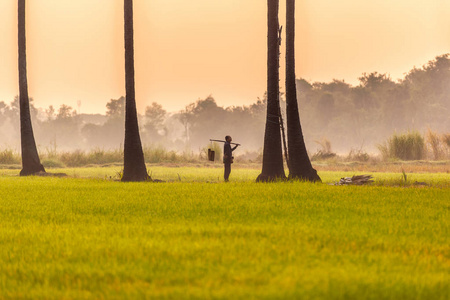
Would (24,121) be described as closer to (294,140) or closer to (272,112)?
(272,112)

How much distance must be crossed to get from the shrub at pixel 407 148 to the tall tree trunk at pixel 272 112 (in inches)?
646

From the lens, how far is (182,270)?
6.72 m

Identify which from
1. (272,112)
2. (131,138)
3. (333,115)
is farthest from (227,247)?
(333,115)

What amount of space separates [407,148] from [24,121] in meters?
21.4

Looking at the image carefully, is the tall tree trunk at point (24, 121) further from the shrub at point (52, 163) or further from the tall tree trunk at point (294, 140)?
the tall tree trunk at point (294, 140)

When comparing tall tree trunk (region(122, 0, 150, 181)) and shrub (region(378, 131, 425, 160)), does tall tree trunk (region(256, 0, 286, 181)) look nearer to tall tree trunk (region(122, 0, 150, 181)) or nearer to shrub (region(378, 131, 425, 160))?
tall tree trunk (region(122, 0, 150, 181))

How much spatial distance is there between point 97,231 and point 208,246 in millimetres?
2449

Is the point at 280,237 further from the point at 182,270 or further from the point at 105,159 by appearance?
the point at 105,159

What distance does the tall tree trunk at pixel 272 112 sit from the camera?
67.9ft

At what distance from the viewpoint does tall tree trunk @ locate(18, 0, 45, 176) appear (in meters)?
27.0

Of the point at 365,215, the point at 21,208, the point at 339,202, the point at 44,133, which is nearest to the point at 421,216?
the point at 365,215

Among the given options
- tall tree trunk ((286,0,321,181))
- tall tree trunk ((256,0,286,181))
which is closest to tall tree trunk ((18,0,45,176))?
tall tree trunk ((256,0,286,181))

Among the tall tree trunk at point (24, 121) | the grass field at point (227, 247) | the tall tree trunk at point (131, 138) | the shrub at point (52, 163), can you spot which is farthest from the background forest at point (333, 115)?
the grass field at point (227, 247)

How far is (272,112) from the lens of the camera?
20.8m
